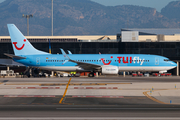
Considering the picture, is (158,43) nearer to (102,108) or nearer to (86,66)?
(86,66)

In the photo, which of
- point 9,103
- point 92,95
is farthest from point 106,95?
point 9,103

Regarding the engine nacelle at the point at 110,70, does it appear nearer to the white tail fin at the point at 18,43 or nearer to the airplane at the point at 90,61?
the airplane at the point at 90,61

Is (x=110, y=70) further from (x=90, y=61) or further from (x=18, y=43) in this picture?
(x=18, y=43)

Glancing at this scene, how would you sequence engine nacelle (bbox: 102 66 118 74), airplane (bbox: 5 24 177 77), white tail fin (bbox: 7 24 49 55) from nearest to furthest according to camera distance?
1. engine nacelle (bbox: 102 66 118 74)
2. airplane (bbox: 5 24 177 77)
3. white tail fin (bbox: 7 24 49 55)

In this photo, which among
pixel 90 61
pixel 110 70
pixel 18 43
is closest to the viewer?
pixel 110 70

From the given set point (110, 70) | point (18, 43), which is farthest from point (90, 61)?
point (18, 43)

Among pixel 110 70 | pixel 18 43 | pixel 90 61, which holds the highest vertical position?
pixel 18 43

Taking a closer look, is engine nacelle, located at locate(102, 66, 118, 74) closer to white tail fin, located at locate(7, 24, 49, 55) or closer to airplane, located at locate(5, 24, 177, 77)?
airplane, located at locate(5, 24, 177, 77)

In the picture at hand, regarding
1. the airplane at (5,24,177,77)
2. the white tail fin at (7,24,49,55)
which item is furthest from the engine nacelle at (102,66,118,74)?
the white tail fin at (7,24,49,55)

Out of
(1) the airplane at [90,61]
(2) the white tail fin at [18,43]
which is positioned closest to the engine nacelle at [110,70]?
(1) the airplane at [90,61]

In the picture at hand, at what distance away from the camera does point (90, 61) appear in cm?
5534

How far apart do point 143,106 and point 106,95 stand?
23.1 ft

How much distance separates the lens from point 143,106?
21812mm

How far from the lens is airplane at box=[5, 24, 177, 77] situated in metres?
53.7
